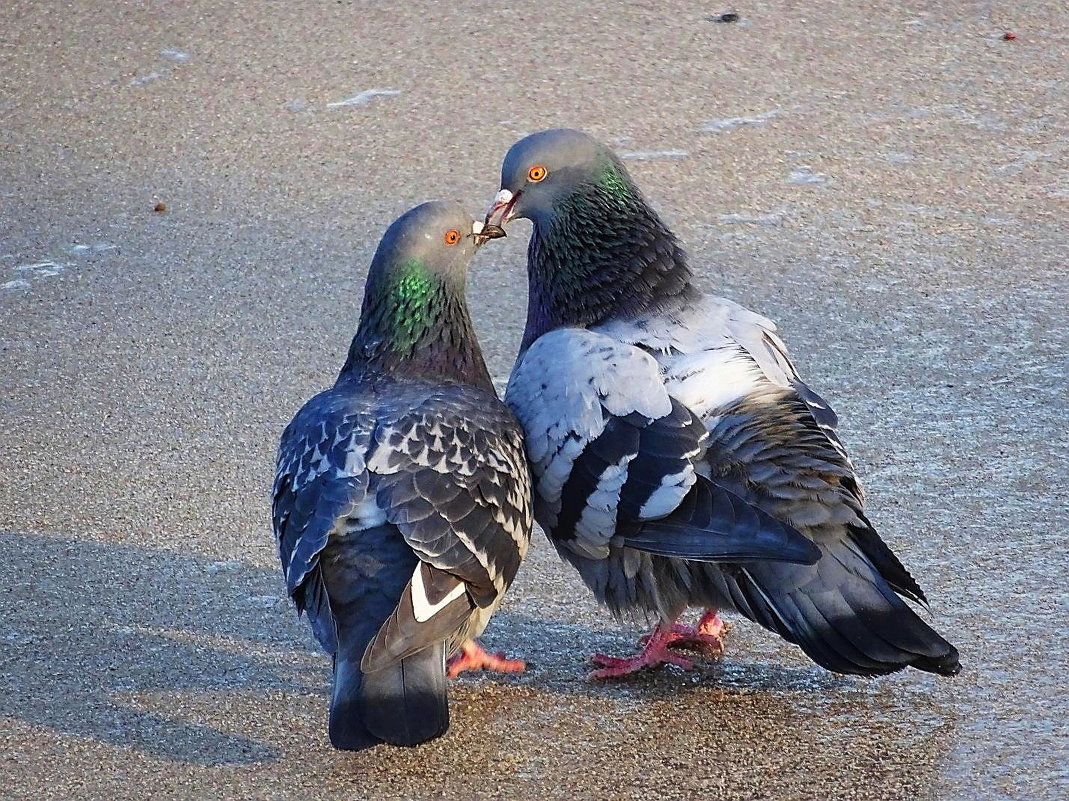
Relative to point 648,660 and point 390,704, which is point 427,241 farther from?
point 390,704

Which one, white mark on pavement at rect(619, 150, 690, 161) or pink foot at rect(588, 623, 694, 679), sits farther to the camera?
white mark on pavement at rect(619, 150, 690, 161)

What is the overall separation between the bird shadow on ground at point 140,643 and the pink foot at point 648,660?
65 cm

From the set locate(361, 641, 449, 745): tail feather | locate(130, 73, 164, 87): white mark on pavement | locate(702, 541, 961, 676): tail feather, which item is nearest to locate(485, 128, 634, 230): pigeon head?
locate(702, 541, 961, 676): tail feather

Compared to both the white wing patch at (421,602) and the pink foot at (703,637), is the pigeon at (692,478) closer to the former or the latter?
the pink foot at (703,637)

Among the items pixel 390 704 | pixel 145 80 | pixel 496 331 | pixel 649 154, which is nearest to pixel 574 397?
pixel 390 704

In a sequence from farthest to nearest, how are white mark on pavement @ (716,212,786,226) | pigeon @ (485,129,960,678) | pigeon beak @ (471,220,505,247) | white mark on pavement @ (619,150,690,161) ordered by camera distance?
white mark on pavement @ (619,150,690,161) → white mark on pavement @ (716,212,786,226) → pigeon beak @ (471,220,505,247) → pigeon @ (485,129,960,678)

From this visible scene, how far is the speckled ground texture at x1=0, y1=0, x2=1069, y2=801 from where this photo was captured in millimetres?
3330

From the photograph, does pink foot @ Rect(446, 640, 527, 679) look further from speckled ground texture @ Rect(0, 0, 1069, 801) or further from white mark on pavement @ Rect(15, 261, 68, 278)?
white mark on pavement @ Rect(15, 261, 68, 278)

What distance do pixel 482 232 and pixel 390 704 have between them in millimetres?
1416

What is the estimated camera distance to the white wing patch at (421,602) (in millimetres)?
3135

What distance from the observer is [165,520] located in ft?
14.0

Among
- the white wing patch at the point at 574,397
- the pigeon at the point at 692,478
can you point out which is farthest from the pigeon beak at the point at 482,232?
the white wing patch at the point at 574,397

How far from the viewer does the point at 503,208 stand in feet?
13.9

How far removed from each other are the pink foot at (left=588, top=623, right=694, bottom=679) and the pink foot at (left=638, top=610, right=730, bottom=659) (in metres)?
0.05
